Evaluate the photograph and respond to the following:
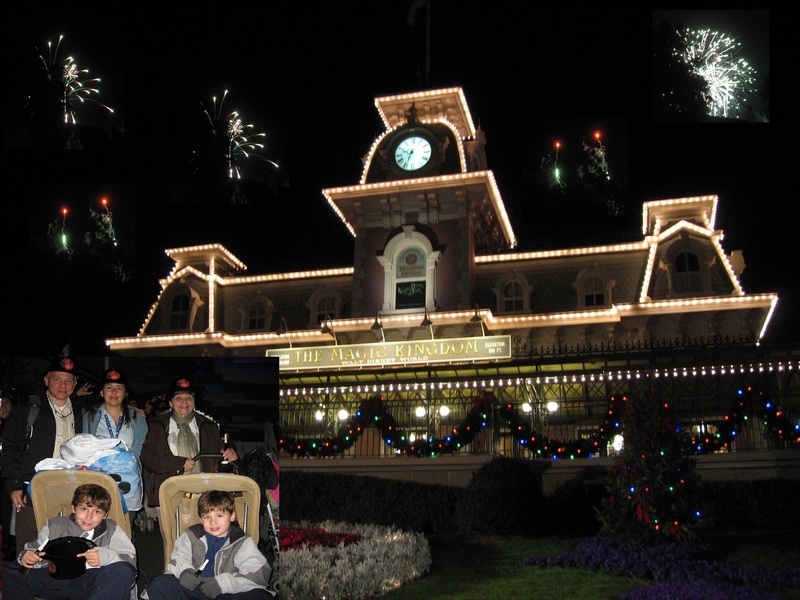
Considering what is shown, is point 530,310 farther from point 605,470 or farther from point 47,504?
point 47,504

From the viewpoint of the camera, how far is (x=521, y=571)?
1142 cm

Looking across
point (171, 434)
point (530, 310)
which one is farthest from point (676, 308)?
point (171, 434)

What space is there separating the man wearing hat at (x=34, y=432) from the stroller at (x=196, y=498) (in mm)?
1226

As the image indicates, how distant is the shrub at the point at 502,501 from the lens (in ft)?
48.3

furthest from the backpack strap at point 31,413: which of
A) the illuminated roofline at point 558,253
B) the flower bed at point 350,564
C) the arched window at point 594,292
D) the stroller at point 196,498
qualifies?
the illuminated roofline at point 558,253

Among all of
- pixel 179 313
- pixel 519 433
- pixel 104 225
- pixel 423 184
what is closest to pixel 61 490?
pixel 519 433

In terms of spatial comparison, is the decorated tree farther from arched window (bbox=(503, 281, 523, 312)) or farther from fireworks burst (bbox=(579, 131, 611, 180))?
fireworks burst (bbox=(579, 131, 611, 180))

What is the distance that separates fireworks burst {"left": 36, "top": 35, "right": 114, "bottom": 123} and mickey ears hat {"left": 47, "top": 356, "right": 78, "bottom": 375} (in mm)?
15575

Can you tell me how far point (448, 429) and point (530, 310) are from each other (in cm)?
834

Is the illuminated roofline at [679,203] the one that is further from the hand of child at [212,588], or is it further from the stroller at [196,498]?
the hand of child at [212,588]

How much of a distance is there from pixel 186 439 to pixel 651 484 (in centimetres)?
776

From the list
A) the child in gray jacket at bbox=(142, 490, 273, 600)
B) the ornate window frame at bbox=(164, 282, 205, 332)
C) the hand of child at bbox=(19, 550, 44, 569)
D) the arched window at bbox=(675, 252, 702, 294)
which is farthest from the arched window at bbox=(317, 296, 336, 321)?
the hand of child at bbox=(19, 550, 44, 569)

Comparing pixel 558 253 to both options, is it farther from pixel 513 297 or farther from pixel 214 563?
pixel 214 563

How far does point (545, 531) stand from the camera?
1522 centimetres
